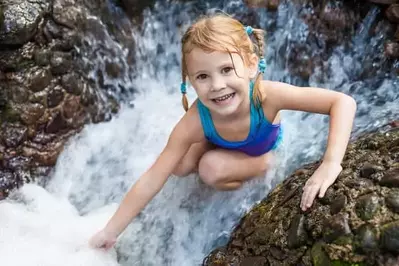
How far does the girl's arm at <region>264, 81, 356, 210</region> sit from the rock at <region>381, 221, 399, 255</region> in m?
0.35

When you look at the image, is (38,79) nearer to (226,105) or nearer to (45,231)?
(45,231)

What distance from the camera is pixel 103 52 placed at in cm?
393

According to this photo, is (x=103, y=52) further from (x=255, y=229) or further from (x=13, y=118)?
(x=255, y=229)

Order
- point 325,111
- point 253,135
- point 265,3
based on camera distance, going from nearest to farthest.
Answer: point 325,111
point 253,135
point 265,3

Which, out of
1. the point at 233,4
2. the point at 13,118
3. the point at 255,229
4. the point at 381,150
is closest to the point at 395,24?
the point at 233,4

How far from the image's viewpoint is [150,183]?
2.74 metres

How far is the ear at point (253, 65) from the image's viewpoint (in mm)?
2598

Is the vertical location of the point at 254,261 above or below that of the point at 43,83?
below

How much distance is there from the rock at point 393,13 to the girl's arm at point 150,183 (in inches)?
65.7

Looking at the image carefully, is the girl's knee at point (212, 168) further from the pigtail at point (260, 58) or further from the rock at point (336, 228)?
the rock at point (336, 228)

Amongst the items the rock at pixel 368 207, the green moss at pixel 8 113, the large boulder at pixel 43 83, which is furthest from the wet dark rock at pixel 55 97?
the rock at pixel 368 207

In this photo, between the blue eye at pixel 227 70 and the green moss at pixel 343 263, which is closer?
the green moss at pixel 343 263

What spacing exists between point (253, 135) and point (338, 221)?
902 mm

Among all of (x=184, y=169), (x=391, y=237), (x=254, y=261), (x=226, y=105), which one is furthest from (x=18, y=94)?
(x=391, y=237)
